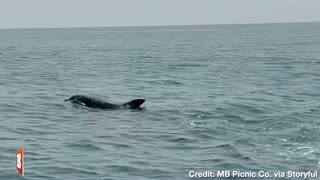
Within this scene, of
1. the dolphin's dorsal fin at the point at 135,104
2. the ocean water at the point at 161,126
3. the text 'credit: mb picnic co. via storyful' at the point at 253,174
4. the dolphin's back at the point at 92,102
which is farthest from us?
the dolphin's back at the point at 92,102

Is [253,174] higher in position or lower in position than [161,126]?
lower

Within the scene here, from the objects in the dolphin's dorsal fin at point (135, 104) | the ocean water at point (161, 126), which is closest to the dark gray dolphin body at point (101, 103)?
the dolphin's dorsal fin at point (135, 104)

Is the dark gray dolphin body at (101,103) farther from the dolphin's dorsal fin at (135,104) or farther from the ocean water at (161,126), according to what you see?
the ocean water at (161,126)

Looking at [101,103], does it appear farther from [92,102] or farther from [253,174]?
[253,174]

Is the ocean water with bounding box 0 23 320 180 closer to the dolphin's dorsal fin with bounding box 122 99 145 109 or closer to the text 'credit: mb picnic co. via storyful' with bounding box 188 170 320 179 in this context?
the text 'credit: mb picnic co. via storyful' with bounding box 188 170 320 179

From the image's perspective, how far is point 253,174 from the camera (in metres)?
15.5

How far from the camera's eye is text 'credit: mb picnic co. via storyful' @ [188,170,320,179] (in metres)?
15.4

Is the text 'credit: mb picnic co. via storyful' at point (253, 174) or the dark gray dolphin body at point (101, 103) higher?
the dark gray dolphin body at point (101, 103)

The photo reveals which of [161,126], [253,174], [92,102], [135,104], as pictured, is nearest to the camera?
[253,174]

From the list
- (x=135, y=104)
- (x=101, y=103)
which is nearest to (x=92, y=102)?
(x=101, y=103)

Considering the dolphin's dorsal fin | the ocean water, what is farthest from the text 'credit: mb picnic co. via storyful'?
the dolphin's dorsal fin

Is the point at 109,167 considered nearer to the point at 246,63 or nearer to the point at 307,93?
the point at 307,93

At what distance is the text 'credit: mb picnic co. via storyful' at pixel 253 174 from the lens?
A: 50.4 ft

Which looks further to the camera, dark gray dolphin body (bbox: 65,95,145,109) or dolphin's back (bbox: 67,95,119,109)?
dolphin's back (bbox: 67,95,119,109)
